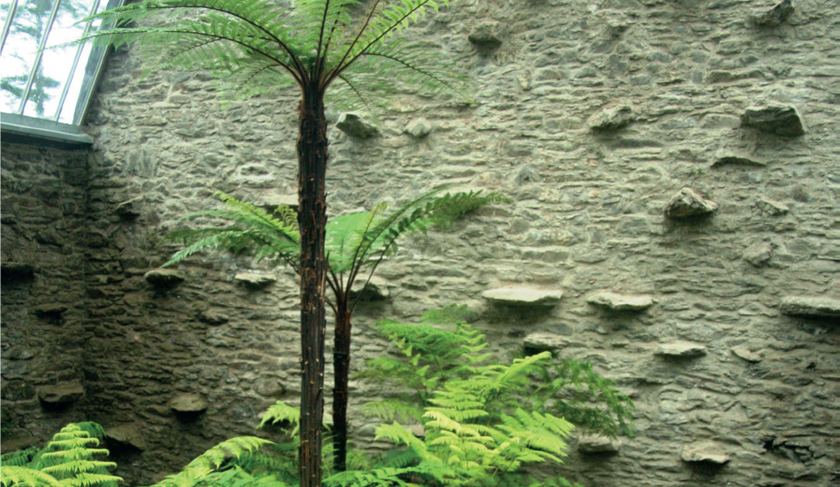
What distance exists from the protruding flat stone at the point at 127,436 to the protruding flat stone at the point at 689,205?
4.17 m

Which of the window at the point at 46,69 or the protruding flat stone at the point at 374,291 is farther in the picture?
the window at the point at 46,69

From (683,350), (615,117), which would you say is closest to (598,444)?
(683,350)

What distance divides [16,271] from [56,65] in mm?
1702

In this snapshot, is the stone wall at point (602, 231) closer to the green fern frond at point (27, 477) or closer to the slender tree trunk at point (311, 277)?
the slender tree trunk at point (311, 277)

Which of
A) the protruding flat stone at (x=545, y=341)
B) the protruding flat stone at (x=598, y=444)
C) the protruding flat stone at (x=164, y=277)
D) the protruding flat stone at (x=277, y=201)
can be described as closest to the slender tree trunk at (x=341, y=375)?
the protruding flat stone at (x=545, y=341)

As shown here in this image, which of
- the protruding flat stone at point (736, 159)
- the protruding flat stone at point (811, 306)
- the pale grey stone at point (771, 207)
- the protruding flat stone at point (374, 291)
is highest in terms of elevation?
the protruding flat stone at point (736, 159)

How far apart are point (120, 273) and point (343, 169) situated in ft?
7.32

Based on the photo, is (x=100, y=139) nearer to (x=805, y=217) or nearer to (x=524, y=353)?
(x=524, y=353)

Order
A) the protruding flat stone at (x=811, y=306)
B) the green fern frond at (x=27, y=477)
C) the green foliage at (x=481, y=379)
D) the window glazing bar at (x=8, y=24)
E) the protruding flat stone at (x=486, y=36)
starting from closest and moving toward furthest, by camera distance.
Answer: the green fern frond at (x=27, y=477)
the green foliage at (x=481, y=379)
the protruding flat stone at (x=811, y=306)
the protruding flat stone at (x=486, y=36)
the window glazing bar at (x=8, y=24)

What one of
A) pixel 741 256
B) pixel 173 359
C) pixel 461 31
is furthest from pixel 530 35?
pixel 173 359

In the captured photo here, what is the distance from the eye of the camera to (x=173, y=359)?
4.26 meters

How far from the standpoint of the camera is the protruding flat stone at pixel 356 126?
150 inches

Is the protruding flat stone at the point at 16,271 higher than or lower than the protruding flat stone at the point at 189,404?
higher

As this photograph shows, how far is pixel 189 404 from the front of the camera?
4078 mm
